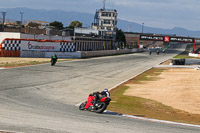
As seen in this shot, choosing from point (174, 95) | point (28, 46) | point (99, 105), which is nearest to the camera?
point (99, 105)

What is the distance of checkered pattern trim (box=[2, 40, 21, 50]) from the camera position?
43.6 metres

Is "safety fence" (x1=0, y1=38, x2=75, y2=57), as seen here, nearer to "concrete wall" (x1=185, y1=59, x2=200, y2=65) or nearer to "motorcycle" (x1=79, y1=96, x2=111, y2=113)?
"concrete wall" (x1=185, y1=59, x2=200, y2=65)

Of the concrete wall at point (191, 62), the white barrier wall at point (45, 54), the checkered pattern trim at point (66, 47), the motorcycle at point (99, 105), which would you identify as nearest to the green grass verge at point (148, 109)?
the motorcycle at point (99, 105)

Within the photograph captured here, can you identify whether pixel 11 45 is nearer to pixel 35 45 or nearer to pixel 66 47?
pixel 35 45

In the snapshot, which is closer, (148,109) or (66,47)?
(148,109)

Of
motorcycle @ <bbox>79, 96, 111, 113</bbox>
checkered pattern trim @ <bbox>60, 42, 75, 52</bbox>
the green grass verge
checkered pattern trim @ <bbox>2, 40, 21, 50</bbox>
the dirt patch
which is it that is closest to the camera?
motorcycle @ <bbox>79, 96, 111, 113</bbox>

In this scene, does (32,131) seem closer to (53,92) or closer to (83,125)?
(83,125)

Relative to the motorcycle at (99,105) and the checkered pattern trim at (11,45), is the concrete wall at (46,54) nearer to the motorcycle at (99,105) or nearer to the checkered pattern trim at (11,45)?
the checkered pattern trim at (11,45)

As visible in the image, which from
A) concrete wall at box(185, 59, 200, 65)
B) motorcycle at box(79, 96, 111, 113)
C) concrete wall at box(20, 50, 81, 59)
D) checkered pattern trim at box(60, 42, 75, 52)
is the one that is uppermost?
checkered pattern trim at box(60, 42, 75, 52)

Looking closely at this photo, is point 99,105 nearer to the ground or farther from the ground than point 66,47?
nearer to the ground

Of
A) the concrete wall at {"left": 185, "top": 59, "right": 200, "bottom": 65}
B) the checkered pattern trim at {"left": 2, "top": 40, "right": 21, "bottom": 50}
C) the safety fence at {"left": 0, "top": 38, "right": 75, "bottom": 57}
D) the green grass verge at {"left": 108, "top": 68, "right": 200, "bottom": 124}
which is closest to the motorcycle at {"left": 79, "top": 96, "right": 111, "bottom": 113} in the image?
the green grass verge at {"left": 108, "top": 68, "right": 200, "bottom": 124}

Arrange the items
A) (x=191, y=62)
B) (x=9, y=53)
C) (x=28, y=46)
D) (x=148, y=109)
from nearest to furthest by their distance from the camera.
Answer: (x=148, y=109) → (x=9, y=53) → (x=28, y=46) → (x=191, y=62)

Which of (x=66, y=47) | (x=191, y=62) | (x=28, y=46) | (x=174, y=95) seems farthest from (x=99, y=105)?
(x=191, y=62)

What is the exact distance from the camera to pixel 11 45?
4409 cm
